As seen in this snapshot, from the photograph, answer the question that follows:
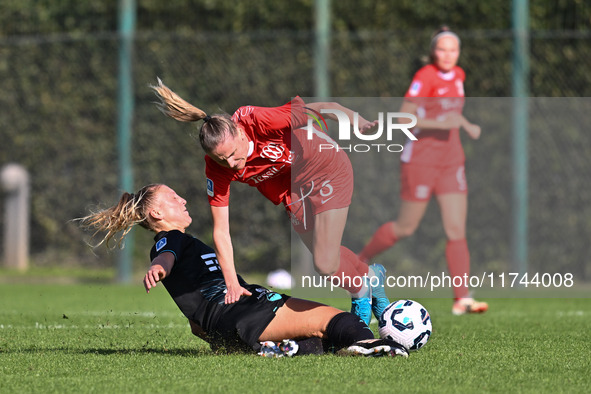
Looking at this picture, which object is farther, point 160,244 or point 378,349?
point 160,244

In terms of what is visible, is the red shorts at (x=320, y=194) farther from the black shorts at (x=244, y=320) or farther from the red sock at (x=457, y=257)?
the red sock at (x=457, y=257)

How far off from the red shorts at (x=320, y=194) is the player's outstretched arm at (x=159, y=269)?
1213 millimetres

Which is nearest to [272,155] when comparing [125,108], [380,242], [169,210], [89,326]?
[169,210]

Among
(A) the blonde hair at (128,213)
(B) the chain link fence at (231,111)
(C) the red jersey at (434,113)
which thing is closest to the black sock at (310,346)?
(A) the blonde hair at (128,213)

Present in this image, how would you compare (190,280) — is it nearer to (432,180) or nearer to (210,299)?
(210,299)

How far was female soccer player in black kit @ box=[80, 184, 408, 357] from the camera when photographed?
4.66m

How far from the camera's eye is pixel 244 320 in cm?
472

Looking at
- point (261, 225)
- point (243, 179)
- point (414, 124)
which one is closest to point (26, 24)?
point (261, 225)

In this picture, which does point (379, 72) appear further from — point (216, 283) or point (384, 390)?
point (384, 390)

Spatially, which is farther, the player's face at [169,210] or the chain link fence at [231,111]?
the chain link fence at [231,111]

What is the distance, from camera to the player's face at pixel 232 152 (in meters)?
4.80

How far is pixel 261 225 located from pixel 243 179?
538 cm

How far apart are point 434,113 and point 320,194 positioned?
8.14 feet

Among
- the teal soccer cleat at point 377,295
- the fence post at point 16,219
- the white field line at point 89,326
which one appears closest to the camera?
the teal soccer cleat at point 377,295
